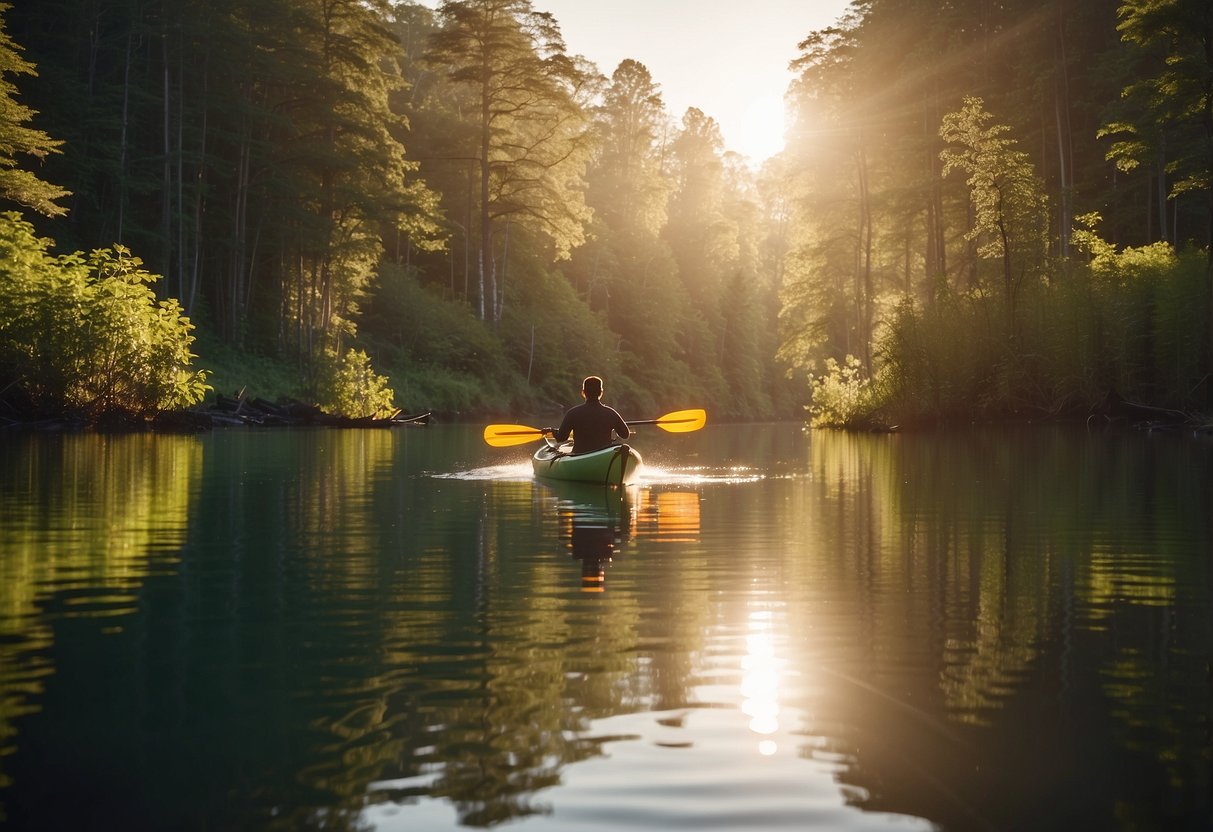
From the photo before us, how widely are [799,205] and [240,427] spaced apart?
60.6ft

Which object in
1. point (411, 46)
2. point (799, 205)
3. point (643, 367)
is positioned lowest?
point (643, 367)

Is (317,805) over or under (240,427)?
under

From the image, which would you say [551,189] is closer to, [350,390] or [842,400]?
[350,390]

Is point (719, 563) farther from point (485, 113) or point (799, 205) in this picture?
point (485, 113)

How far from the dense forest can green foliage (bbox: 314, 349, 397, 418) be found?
0.11 m

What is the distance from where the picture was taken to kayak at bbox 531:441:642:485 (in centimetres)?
1423

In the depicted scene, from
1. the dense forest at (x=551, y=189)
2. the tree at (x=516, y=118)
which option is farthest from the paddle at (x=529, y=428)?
the tree at (x=516, y=118)

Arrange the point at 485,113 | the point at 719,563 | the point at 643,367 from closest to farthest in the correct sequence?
the point at 719,563, the point at 485,113, the point at 643,367

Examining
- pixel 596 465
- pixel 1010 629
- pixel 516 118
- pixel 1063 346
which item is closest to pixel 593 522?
pixel 596 465

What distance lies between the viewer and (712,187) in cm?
6881

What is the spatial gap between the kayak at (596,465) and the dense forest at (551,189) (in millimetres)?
12140

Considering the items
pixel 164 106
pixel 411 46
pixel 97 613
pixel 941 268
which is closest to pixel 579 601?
pixel 97 613

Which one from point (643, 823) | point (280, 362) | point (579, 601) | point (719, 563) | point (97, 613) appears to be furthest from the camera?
point (280, 362)

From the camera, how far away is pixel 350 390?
105 ft
